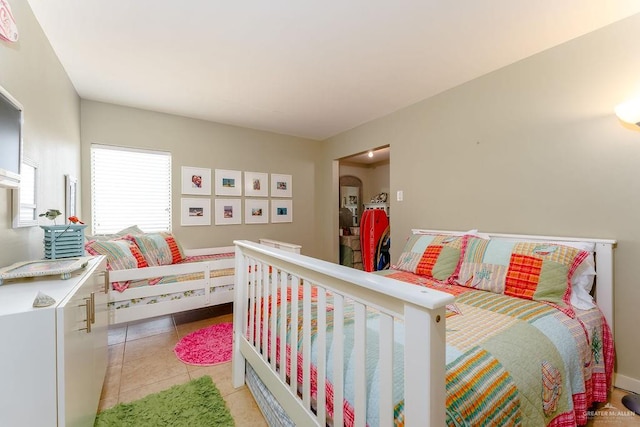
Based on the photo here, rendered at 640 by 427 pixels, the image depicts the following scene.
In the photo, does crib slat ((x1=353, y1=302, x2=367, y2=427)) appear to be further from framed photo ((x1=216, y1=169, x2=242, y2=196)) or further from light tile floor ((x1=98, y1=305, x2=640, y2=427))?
framed photo ((x1=216, y1=169, x2=242, y2=196))

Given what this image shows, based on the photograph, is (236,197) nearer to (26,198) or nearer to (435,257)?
(26,198)

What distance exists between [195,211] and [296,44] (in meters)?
2.35

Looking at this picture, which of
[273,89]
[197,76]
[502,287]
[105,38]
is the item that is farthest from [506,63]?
[105,38]

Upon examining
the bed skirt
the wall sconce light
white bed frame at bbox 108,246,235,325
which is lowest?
the bed skirt

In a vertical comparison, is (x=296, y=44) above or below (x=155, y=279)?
above

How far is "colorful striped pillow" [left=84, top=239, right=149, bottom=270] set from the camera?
2.20 meters

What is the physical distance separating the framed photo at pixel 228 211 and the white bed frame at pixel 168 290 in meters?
0.98

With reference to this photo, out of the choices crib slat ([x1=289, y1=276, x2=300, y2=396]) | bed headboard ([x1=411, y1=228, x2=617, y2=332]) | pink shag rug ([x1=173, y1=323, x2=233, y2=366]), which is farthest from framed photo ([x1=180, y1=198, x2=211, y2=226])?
bed headboard ([x1=411, y1=228, x2=617, y2=332])

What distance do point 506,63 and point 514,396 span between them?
238cm

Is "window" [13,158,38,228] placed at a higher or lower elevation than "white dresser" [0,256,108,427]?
higher

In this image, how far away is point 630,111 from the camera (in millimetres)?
1519

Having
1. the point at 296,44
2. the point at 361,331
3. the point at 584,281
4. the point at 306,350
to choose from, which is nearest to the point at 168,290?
the point at 306,350

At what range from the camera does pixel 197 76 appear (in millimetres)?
2324

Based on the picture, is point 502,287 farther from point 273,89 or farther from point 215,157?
point 215,157
